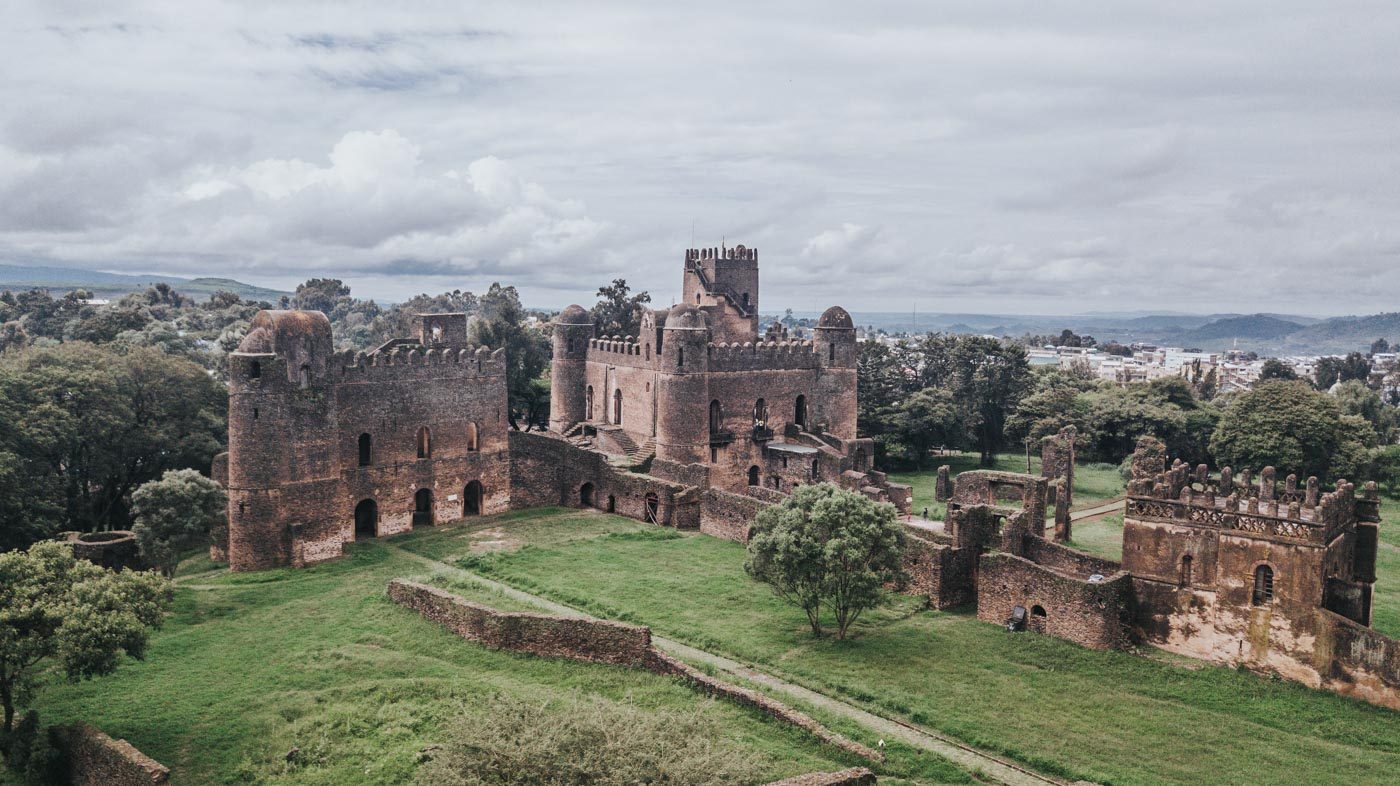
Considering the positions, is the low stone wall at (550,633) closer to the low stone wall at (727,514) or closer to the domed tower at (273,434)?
the domed tower at (273,434)

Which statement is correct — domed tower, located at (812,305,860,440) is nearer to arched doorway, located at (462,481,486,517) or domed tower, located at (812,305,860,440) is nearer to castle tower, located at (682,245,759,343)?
castle tower, located at (682,245,759,343)

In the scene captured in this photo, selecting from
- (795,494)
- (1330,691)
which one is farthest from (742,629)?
(1330,691)

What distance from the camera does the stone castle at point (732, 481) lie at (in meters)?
24.7

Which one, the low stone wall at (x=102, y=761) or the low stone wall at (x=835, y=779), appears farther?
the low stone wall at (x=102, y=761)

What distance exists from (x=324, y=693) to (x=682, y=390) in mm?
23596

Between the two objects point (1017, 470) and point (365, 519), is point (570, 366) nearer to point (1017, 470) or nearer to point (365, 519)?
point (365, 519)

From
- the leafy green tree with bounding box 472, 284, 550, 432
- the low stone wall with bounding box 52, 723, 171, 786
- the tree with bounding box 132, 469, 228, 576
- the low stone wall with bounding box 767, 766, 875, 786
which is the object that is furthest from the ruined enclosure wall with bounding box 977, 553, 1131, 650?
the leafy green tree with bounding box 472, 284, 550, 432

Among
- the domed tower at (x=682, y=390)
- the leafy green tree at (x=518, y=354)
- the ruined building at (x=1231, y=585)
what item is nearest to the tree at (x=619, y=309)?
the leafy green tree at (x=518, y=354)

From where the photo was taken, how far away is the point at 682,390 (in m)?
44.1

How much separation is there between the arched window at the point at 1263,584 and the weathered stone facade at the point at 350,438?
27.0m

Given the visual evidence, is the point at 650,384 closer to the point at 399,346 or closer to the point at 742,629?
the point at 399,346

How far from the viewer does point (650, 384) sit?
152 feet

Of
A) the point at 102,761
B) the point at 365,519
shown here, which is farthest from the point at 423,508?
the point at 102,761

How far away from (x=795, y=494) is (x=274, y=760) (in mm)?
14586
